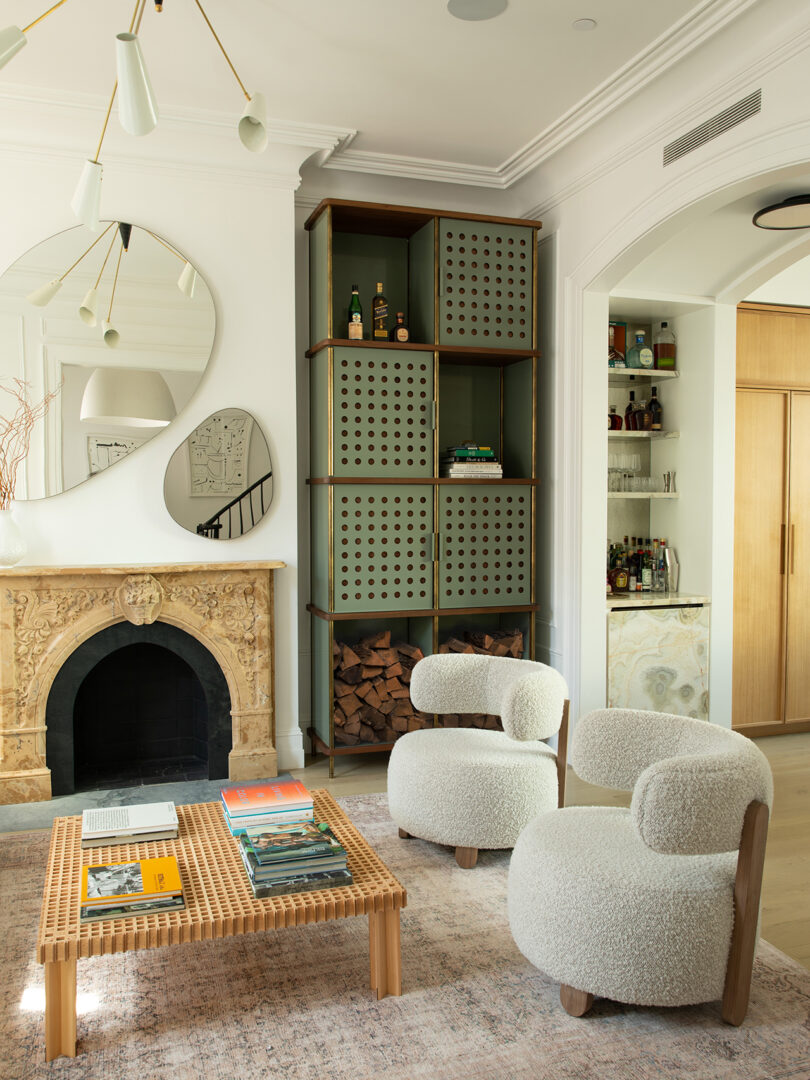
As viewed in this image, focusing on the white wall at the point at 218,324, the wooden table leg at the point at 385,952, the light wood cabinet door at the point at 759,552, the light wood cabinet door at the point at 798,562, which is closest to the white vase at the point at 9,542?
the white wall at the point at 218,324

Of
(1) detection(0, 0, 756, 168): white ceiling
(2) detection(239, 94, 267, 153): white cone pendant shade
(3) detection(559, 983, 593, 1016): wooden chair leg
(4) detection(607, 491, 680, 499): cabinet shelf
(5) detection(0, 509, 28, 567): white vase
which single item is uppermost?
(1) detection(0, 0, 756, 168): white ceiling

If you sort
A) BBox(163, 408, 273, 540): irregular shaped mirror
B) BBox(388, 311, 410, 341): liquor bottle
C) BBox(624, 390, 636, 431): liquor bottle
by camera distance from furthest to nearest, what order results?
1. BBox(624, 390, 636, 431): liquor bottle
2. BBox(388, 311, 410, 341): liquor bottle
3. BBox(163, 408, 273, 540): irregular shaped mirror

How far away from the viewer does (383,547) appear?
4082 mm

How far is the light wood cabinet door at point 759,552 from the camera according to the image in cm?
467

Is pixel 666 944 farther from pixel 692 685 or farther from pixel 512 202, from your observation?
pixel 512 202

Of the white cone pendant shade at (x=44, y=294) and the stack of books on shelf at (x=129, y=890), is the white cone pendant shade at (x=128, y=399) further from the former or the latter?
the stack of books on shelf at (x=129, y=890)

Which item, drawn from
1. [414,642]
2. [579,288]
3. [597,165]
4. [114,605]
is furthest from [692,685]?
[114,605]

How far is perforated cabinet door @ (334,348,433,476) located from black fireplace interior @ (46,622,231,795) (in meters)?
1.13

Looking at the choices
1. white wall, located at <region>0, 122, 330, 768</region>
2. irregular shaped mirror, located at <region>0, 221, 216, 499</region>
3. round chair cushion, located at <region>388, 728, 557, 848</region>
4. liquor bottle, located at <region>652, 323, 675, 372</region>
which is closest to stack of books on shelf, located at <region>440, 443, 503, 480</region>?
white wall, located at <region>0, 122, 330, 768</region>

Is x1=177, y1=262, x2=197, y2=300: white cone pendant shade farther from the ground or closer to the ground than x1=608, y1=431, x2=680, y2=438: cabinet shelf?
farther from the ground

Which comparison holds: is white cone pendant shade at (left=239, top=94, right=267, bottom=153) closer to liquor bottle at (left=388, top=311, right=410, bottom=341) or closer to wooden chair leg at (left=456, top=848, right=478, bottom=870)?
liquor bottle at (left=388, top=311, right=410, bottom=341)

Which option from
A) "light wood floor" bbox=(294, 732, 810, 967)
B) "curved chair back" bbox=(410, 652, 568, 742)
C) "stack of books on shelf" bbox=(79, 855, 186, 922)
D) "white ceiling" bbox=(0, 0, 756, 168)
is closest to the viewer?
"stack of books on shelf" bbox=(79, 855, 186, 922)

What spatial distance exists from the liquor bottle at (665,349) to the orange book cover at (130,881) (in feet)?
11.6

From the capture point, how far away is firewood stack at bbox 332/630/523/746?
13.4 feet
